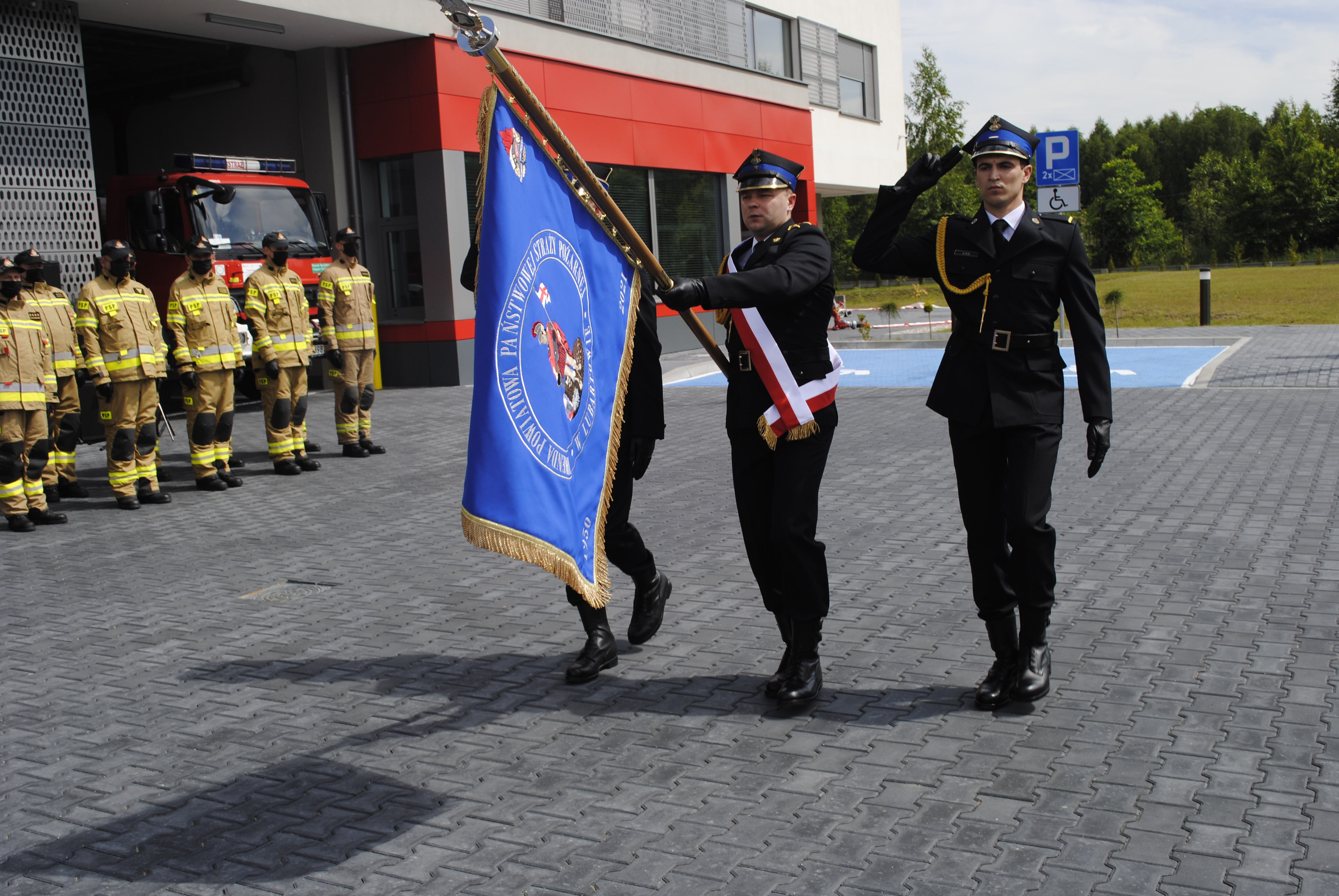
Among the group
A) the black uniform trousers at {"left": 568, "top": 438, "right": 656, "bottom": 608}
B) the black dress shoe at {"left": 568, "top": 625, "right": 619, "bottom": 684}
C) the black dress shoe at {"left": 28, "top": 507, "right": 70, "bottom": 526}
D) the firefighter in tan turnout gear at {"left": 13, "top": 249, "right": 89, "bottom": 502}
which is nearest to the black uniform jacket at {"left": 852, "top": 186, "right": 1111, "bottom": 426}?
the black uniform trousers at {"left": 568, "top": 438, "right": 656, "bottom": 608}

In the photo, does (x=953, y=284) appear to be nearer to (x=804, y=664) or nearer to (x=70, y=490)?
(x=804, y=664)

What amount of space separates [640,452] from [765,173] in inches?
51.9

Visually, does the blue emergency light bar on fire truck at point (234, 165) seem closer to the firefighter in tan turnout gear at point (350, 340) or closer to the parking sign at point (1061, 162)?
the firefighter in tan turnout gear at point (350, 340)

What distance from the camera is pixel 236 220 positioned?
54.6 feet

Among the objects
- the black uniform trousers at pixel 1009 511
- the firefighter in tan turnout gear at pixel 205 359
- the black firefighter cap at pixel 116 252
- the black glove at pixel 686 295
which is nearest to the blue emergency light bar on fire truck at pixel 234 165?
the firefighter in tan turnout gear at pixel 205 359

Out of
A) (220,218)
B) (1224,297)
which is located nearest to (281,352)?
(220,218)

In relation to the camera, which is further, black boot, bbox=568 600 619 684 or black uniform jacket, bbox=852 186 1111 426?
black boot, bbox=568 600 619 684

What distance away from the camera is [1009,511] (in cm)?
456

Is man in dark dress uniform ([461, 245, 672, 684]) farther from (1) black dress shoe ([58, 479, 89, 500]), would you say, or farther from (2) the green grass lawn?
(2) the green grass lawn

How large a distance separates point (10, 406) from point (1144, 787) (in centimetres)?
867

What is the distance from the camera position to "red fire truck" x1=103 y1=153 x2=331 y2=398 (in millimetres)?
16266

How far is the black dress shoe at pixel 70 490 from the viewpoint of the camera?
35.1ft

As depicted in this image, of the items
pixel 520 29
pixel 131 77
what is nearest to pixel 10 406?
pixel 520 29

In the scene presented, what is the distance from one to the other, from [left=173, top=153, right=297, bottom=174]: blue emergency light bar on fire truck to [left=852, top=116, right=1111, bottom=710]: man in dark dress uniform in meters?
13.8
